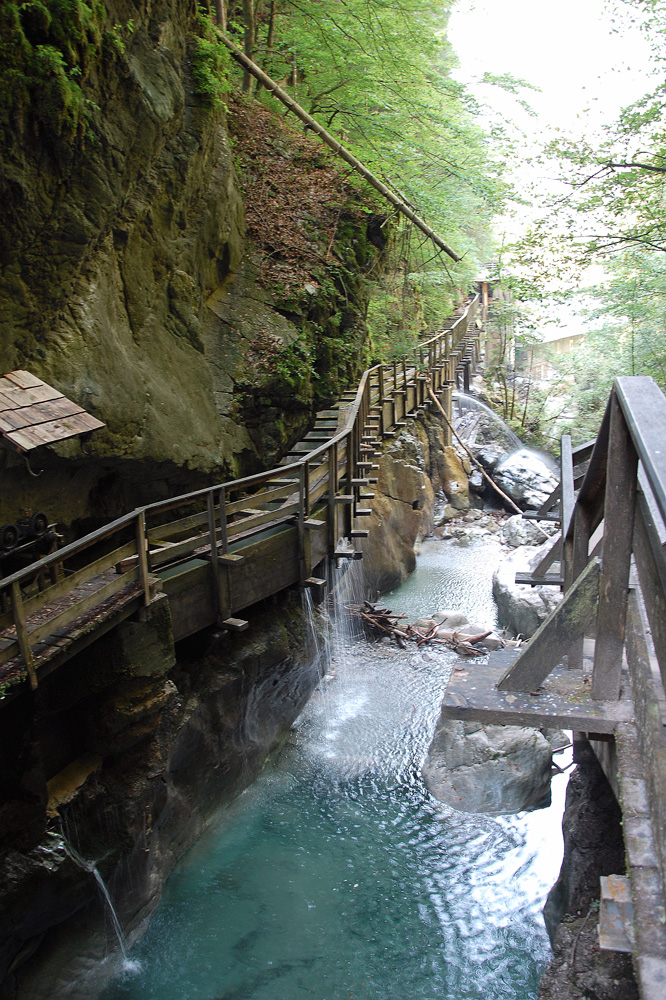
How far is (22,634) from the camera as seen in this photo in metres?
4.02

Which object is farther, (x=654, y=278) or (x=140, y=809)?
(x=654, y=278)

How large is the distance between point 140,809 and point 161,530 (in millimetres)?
2576

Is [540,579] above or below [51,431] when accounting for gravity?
below

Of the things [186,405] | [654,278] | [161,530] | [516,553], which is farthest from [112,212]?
[654,278]

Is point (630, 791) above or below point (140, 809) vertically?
above

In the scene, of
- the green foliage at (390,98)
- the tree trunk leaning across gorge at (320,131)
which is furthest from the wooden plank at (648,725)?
the green foliage at (390,98)

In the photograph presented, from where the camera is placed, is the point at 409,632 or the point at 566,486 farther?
the point at 409,632

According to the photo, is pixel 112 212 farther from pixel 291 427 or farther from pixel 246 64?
pixel 246 64

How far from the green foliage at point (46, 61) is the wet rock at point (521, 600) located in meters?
9.37

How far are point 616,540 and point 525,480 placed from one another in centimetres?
1844

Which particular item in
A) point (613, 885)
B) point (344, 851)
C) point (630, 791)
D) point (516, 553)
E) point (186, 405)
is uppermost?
point (186, 405)

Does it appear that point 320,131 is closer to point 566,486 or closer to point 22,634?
point 566,486

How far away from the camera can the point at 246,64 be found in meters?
10.8

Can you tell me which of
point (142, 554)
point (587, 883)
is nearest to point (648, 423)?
point (587, 883)
